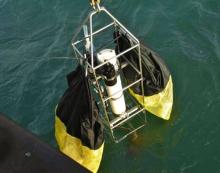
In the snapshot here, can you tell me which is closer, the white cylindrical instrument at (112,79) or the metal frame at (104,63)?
the metal frame at (104,63)

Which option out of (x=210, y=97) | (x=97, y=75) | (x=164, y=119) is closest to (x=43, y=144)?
(x=97, y=75)

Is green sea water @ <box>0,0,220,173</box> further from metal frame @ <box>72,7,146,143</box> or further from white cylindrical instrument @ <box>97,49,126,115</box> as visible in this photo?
white cylindrical instrument @ <box>97,49,126,115</box>

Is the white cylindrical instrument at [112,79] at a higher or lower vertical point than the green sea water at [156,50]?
higher

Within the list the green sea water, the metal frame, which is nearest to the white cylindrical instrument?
the metal frame

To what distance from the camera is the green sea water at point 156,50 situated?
818 centimetres

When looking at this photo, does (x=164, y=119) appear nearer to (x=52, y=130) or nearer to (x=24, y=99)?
(x=52, y=130)

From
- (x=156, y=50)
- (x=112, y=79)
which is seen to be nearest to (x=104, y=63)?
(x=112, y=79)

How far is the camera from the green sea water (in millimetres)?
8180

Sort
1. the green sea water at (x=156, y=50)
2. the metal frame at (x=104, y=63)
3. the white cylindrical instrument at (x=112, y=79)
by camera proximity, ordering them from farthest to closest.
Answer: the green sea water at (x=156, y=50)
the white cylindrical instrument at (x=112, y=79)
the metal frame at (x=104, y=63)

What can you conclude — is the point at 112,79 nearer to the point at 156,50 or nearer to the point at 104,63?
the point at 104,63

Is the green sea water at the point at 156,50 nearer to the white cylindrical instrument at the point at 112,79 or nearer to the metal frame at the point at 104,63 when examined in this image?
the metal frame at the point at 104,63

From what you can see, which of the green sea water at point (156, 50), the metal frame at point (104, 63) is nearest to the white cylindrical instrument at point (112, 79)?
the metal frame at point (104, 63)

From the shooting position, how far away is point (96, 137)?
23.5 ft

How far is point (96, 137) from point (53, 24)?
569cm
